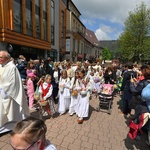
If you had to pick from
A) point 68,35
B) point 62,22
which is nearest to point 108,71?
point 62,22

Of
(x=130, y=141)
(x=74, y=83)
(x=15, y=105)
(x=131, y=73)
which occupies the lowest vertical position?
(x=130, y=141)

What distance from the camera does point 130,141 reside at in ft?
11.8

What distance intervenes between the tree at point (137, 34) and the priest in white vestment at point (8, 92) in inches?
911

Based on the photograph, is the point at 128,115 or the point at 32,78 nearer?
the point at 128,115

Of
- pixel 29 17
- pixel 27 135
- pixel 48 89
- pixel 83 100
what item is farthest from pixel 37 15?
pixel 27 135

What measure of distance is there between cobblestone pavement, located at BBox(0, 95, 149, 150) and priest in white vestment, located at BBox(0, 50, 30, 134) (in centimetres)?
44

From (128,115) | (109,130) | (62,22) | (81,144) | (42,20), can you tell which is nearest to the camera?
(81,144)

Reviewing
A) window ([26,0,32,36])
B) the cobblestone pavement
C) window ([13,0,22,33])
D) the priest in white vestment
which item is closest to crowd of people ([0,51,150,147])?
the priest in white vestment

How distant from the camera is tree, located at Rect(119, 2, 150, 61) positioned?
73.3 ft

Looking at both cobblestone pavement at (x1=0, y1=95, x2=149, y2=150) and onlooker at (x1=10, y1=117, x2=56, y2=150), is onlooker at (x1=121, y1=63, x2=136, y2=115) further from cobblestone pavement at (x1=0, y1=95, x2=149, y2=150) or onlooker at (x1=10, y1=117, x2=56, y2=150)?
onlooker at (x1=10, y1=117, x2=56, y2=150)

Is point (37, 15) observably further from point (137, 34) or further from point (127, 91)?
point (137, 34)

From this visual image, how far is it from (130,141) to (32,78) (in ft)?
14.2

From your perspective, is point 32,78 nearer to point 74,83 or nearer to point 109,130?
point 74,83

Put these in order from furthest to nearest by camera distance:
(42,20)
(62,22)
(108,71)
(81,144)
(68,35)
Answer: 1. (68,35)
2. (62,22)
3. (42,20)
4. (108,71)
5. (81,144)
